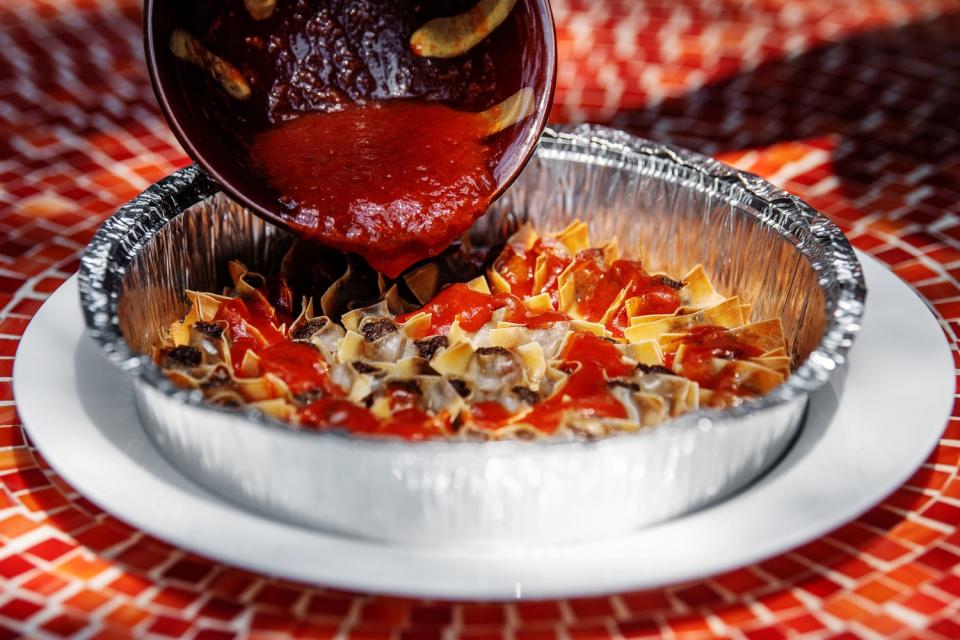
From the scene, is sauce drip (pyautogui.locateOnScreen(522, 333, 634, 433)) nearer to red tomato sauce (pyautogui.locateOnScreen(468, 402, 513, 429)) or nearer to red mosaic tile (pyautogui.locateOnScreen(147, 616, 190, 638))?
red tomato sauce (pyautogui.locateOnScreen(468, 402, 513, 429))

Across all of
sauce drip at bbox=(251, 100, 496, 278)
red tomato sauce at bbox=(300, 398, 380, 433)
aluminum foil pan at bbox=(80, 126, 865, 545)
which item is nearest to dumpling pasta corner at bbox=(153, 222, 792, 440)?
red tomato sauce at bbox=(300, 398, 380, 433)

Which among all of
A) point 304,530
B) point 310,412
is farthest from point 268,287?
point 304,530

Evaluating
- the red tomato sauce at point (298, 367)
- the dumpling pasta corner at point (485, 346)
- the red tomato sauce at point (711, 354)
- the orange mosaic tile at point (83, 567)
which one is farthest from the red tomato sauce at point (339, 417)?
the red tomato sauce at point (711, 354)

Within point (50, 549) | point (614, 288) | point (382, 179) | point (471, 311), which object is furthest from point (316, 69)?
point (50, 549)

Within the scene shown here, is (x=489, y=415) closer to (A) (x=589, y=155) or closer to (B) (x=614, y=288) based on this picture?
(B) (x=614, y=288)

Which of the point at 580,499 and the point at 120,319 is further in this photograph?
the point at 120,319

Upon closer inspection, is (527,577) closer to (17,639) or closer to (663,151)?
(17,639)
